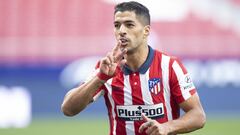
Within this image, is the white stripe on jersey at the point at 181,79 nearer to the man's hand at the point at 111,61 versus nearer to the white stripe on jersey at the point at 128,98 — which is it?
the white stripe on jersey at the point at 128,98

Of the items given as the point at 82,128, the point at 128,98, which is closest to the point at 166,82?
the point at 128,98

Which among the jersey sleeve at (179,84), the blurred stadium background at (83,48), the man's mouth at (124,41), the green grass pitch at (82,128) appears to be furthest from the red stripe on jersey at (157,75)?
the blurred stadium background at (83,48)

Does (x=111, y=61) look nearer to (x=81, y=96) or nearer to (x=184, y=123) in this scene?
(x=81, y=96)

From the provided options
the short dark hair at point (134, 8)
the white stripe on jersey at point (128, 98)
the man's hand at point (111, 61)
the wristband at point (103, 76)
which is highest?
the short dark hair at point (134, 8)

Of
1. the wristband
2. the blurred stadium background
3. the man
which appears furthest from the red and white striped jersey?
the blurred stadium background

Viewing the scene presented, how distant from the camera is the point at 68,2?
14789 millimetres

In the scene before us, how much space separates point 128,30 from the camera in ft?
20.7

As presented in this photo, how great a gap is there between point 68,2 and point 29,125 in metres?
3.21

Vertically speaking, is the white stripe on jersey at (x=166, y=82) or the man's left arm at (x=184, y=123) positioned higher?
the white stripe on jersey at (x=166, y=82)

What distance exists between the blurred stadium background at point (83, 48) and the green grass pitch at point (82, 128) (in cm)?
8

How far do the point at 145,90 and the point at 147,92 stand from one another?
0.09 feet

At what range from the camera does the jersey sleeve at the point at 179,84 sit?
6.28 metres

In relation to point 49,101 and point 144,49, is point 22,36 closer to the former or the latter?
point 49,101

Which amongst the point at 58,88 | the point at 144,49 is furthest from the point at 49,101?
the point at 144,49
